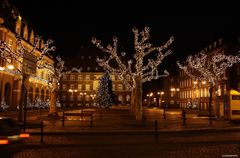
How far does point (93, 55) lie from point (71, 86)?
14143 millimetres

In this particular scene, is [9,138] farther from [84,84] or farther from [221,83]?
[84,84]

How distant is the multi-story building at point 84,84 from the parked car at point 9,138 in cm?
9230

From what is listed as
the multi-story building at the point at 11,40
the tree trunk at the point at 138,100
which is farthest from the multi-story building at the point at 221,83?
the multi-story building at the point at 11,40

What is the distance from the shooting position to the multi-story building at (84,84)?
10344 centimetres

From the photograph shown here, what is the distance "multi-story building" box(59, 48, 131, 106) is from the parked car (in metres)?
92.3

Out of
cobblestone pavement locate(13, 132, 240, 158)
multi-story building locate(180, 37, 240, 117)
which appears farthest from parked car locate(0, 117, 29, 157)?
multi-story building locate(180, 37, 240, 117)

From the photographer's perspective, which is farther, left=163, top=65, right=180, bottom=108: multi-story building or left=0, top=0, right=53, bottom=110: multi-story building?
left=163, top=65, right=180, bottom=108: multi-story building

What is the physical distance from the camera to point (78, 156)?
36.5 feet

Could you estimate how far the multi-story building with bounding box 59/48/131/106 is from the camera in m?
103

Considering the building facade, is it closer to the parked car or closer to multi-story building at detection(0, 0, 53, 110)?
multi-story building at detection(0, 0, 53, 110)

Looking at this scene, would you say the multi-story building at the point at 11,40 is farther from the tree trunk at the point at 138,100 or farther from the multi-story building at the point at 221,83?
the multi-story building at the point at 221,83

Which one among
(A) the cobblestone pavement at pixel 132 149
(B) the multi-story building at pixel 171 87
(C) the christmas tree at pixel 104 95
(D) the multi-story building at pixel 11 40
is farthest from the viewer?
(B) the multi-story building at pixel 171 87

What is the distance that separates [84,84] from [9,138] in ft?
315

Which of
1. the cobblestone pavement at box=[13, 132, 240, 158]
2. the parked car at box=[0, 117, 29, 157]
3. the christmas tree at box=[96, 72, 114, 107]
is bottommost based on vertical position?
the cobblestone pavement at box=[13, 132, 240, 158]
